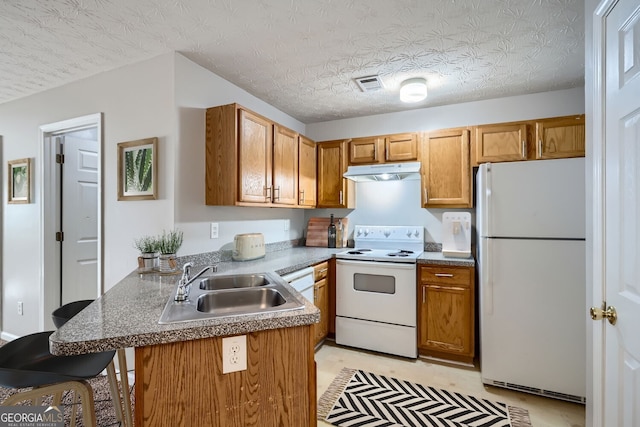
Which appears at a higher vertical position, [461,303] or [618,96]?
[618,96]

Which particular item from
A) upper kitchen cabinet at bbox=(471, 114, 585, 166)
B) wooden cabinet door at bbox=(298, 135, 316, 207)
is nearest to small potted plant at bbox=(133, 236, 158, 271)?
wooden cabinet door at bbox=(298, 135, 316, 207)

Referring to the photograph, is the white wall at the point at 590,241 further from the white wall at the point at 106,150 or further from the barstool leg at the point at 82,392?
the white wall at the point at 106,150

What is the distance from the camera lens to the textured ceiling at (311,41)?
5.41 feet

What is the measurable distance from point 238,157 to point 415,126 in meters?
2.01

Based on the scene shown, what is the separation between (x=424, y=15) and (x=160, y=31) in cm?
157

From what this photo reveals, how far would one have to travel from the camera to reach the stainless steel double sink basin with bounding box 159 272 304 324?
3.81 ft

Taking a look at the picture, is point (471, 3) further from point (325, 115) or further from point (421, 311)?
point (421, 311)

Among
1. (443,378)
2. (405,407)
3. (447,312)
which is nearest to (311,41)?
(447,312)

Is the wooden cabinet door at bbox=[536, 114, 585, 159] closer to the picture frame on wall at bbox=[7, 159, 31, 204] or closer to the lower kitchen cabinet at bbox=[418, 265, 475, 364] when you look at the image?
the lower kitchen cabinet at bbox=[418, 265, 475, 364]

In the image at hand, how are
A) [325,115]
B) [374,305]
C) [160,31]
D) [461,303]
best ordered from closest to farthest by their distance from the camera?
[160,31] < [461,303] < [374,305] < [325,115]

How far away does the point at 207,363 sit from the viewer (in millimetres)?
1061

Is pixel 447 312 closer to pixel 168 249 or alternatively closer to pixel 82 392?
pixel 168 249

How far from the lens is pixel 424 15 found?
1712mm

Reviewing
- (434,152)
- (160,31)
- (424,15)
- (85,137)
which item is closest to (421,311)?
(434,152)
